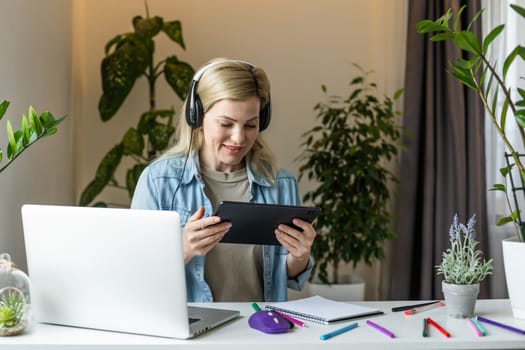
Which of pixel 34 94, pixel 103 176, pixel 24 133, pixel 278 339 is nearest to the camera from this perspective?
pixel 278 339

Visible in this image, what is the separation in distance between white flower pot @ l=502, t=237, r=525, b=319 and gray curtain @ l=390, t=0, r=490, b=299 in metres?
1.46

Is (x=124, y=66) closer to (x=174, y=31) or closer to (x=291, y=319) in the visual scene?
(x=174, y=31)

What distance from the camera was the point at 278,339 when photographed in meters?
1.32

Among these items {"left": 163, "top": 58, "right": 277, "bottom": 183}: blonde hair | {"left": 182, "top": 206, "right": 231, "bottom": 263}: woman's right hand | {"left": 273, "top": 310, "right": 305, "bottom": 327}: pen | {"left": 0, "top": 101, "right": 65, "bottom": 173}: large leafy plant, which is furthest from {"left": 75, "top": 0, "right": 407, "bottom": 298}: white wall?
{"left": 273, "top": 310, "right": 305, "bottom": 327}: pen

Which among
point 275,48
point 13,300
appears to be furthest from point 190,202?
point 275,48

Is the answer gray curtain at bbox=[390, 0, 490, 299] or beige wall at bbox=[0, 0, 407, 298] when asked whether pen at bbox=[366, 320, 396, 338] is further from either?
beige wall at bbox=[0, 0, 407, 298]


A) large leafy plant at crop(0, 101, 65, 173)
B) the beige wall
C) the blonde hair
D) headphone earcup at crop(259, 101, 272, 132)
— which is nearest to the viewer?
large leafy plant at crop(0, 101, 65, 173)

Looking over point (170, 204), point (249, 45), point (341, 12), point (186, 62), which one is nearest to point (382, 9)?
point (341, 12)

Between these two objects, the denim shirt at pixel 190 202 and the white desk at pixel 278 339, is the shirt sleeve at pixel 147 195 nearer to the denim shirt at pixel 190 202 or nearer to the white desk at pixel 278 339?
the denim shirt at pixel 190 202

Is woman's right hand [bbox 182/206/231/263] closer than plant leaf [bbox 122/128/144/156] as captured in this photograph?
Yes

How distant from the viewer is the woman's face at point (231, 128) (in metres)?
1.89

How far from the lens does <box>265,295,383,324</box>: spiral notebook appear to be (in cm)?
148

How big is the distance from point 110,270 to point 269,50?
2.34 metres

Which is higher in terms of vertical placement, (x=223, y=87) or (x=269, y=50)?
(x=269, y=50)
